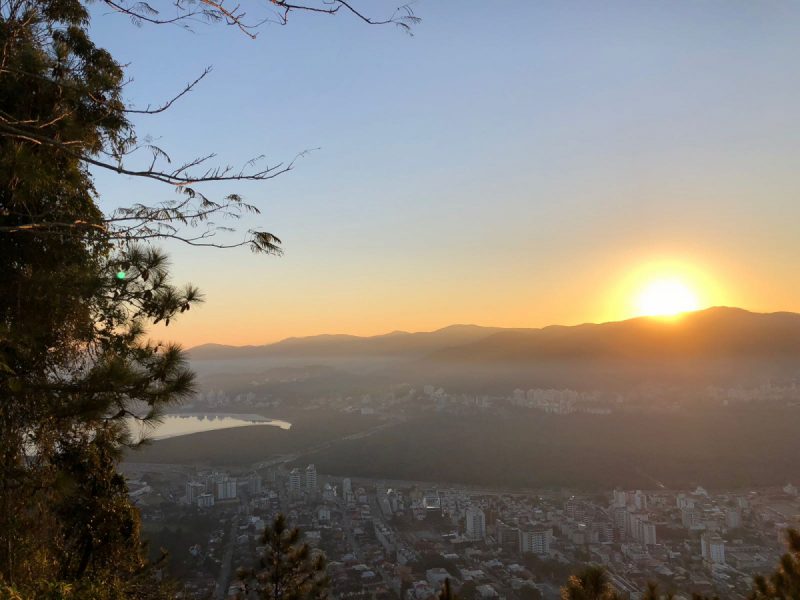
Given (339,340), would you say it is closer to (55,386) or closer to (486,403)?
(486,403)

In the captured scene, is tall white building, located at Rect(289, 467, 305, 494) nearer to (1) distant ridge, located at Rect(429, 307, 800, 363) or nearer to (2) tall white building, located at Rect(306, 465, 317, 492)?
(2) tall white building, located at Rect(306, 465, 317, 492)

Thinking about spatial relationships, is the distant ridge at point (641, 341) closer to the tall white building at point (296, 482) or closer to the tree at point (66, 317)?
the tall white building at point (296, 482)

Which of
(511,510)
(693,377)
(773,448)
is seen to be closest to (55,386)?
(511,510)

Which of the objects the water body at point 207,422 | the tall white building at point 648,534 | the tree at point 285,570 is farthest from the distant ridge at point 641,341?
the tree at point 285,570

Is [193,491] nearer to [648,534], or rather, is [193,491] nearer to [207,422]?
[648,534]

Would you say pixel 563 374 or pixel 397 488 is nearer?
pixel 397 488

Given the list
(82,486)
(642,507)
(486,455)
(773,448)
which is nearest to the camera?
(82,486)
